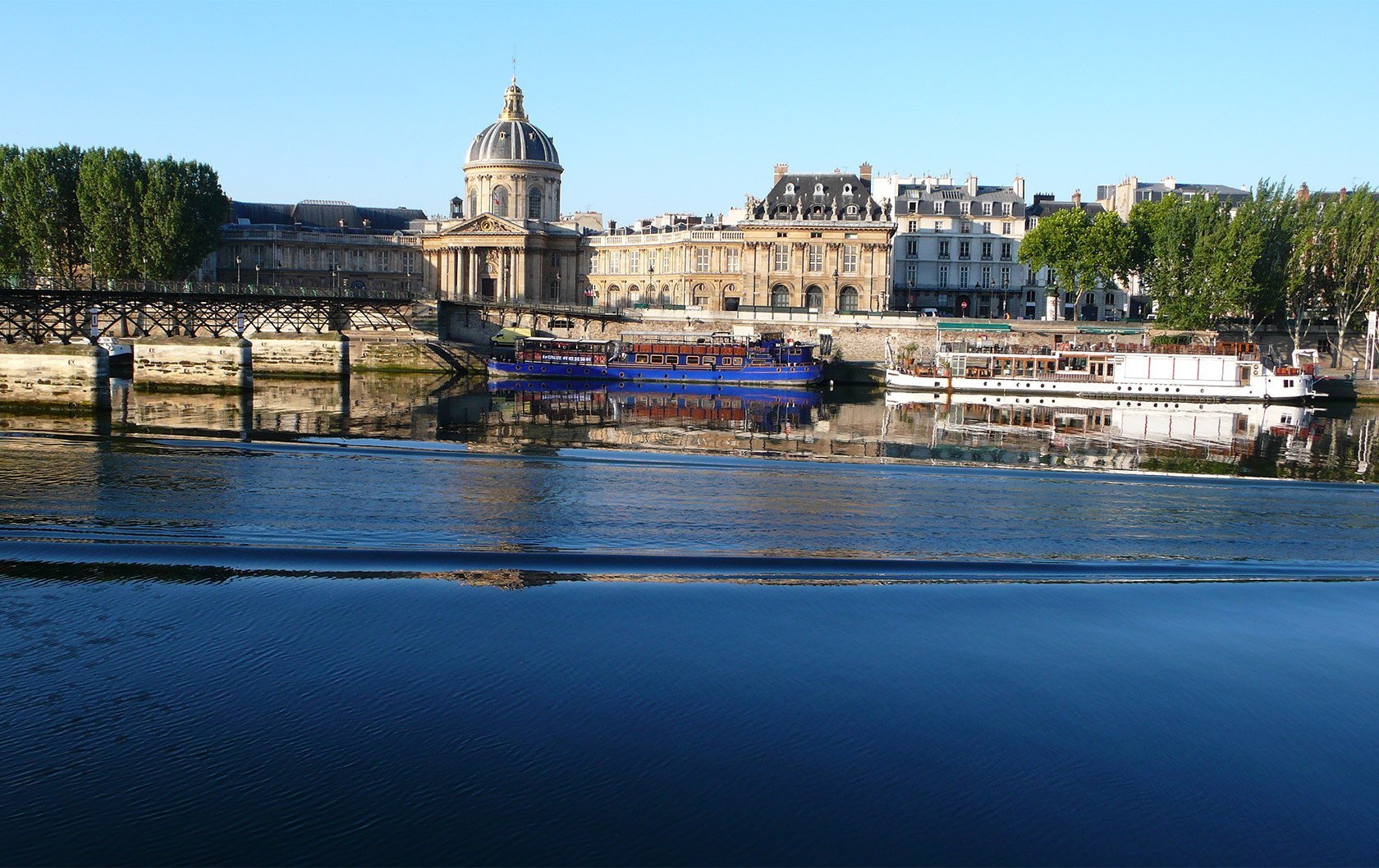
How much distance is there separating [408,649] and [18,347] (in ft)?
111

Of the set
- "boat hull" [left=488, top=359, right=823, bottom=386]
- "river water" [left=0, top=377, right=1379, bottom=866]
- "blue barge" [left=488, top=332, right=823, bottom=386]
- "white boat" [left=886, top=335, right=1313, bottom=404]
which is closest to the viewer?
"river water" [left=0, top=377, right=1379, bottom=866]

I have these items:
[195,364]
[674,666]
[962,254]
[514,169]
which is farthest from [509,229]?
[674,666]

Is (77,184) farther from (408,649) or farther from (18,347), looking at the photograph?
(408,649)

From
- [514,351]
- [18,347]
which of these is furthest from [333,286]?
[18,347]

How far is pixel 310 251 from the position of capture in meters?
113

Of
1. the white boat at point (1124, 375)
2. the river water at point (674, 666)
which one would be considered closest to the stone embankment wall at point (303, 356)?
the white boat at point (1124, 375)

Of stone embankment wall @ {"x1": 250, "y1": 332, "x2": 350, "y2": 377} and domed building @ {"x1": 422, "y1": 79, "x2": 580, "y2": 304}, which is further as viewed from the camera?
domed building @ {"x1": 422, "y1": 79, "x2": 580, "y2": 304}

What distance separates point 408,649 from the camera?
14883 millimetres

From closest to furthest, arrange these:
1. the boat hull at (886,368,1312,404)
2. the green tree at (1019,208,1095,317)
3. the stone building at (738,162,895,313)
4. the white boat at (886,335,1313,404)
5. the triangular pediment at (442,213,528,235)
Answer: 1. the boat hull at (886,368,1312,404)
2. the white boat at (886,335,1313,404)
3. the green tree at (1019,208,1095,317)
4. the stone building at (738,162,895,313)
5. the triangular pediment at (442,213,528,235)

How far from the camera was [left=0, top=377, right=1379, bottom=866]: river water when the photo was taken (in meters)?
10.8

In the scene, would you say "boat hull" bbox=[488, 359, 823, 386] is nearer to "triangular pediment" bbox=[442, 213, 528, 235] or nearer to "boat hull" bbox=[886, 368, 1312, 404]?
"boat hull" bbox=[886, 368, 1312, 404]

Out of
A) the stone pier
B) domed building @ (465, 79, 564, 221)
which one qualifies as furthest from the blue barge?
domed building @ (465, 79, 564, 221)

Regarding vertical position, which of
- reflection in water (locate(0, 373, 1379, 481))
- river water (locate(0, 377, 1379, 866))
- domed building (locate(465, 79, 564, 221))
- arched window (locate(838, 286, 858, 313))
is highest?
domed building (locate(465, 79, 564, 221))

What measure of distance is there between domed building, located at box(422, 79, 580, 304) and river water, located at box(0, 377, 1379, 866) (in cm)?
8027
